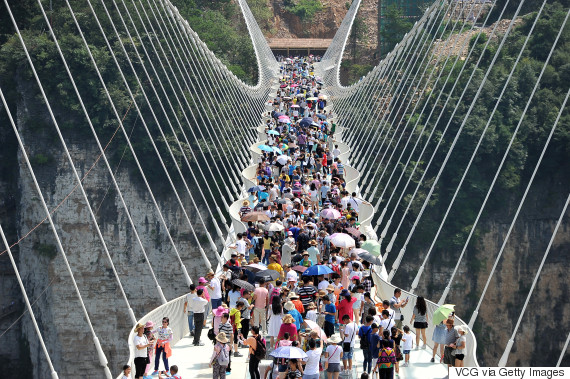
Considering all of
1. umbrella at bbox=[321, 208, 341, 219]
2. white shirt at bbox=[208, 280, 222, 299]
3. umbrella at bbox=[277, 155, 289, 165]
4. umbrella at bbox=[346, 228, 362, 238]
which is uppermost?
white shirt at bbox=[208, 280, 222, 299]

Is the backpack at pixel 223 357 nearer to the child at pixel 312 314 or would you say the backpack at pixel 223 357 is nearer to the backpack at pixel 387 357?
the child at pixel 312 314

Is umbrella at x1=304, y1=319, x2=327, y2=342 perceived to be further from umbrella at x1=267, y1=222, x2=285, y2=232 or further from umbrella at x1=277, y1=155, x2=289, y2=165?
umbrella at x1=277, y1=155, x2=289, y2=165

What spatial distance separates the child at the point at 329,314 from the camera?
1488cm

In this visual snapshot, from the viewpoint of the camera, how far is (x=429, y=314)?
15609 millimetres

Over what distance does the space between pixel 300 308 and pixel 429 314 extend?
2428 mm

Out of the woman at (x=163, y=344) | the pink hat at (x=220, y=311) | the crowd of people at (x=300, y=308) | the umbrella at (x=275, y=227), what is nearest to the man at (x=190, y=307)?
the crowd of people at (x=300, y=308)

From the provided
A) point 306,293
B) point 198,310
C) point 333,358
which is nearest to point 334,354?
point 333,358

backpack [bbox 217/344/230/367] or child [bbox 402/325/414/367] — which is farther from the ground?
backpack [bbox 217/344/230/367]

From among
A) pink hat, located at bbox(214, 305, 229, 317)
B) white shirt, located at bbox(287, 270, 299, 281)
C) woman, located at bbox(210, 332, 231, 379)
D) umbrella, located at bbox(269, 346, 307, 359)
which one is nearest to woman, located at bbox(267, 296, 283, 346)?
pink hat, located at bbox(214, 305, 229, 317)

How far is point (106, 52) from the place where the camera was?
61438 millimetres

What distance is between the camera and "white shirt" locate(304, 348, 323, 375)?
41.0ft

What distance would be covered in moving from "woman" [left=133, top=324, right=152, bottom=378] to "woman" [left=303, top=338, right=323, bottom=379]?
2384 millimetres

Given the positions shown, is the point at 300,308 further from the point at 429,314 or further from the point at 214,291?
the point at 429,314

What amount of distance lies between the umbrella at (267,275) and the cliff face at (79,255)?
4333cm
